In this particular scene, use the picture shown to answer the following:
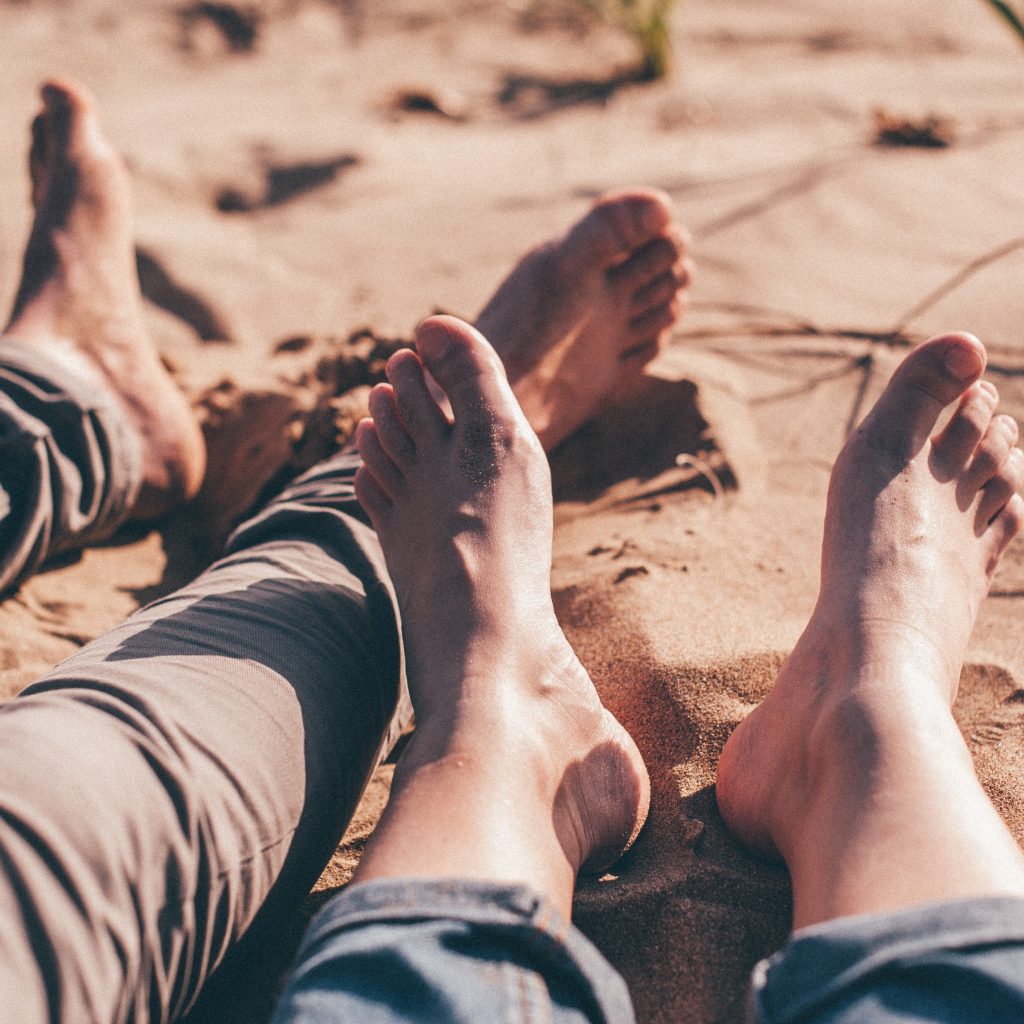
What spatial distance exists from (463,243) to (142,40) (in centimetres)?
274

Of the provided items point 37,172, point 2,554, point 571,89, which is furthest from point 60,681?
point 571,89

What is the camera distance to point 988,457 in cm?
155

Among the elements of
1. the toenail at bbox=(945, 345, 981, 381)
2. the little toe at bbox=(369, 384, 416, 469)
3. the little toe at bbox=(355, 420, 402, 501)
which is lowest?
the little toe at bbox=(355, 420, 402, 501)

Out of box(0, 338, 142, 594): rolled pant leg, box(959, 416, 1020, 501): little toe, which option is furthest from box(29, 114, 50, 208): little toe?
box(959, 416, 1020, 501): little toe

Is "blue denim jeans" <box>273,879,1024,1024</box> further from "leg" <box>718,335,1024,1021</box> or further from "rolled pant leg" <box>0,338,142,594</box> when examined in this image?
"rolled pant leg" <box>0,338,142,594</box>

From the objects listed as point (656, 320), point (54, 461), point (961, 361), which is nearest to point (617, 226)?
point (656, 320)

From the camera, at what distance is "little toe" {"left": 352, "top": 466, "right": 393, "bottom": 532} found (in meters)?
1.54

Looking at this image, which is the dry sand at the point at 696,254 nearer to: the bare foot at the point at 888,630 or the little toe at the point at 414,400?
the bare foot at the point at 888,630

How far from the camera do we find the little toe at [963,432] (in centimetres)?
152

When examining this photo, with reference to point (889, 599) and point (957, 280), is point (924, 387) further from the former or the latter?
point (957, 280)

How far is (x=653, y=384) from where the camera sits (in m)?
2.10

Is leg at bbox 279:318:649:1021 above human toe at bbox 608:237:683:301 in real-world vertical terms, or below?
below

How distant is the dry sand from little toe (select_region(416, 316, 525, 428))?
347 mm

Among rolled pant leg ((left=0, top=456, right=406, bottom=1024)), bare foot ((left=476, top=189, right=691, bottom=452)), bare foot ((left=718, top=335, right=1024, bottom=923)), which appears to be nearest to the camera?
rolled pant leg ((left=0, top=456, right=406, bottom=1024))
